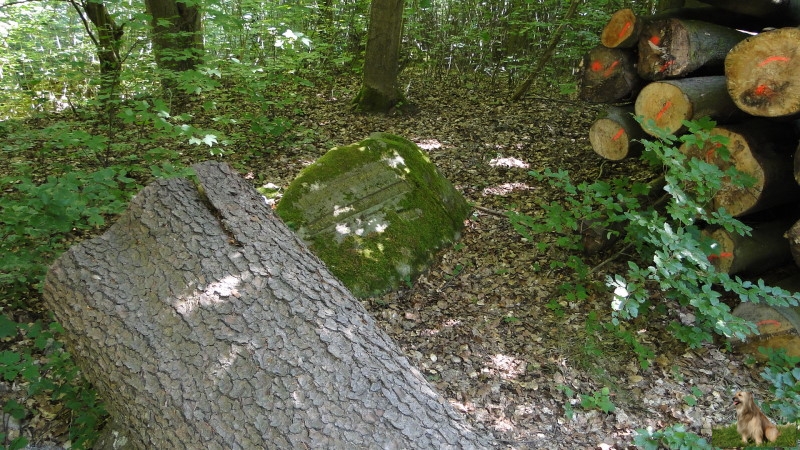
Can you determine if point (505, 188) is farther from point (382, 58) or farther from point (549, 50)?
point (382, 58)

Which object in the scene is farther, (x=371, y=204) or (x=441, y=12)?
(x=441, y=12)

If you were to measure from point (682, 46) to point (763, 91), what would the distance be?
2.42 ft

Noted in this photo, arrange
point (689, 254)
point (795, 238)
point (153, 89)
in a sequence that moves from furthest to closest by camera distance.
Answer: point (153, 89), point (795, 238), point (689, 254)

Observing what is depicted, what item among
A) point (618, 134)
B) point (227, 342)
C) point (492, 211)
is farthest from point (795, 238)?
point (227, 342)

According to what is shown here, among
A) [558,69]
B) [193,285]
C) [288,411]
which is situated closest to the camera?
[288,411]

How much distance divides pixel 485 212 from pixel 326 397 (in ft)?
11.3

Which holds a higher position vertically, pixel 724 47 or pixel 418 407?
pixel 724 47

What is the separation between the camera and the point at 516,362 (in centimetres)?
345

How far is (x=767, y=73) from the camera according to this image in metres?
3.22

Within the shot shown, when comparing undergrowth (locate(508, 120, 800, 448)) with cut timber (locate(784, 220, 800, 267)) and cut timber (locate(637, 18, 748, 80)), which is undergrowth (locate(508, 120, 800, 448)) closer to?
cut timber (locate(784, 220, 800, 267))

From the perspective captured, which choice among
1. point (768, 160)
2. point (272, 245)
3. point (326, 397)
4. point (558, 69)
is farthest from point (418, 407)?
point (558, 69)

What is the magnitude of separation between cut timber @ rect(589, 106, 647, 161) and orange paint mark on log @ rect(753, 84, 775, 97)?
38.7 inches

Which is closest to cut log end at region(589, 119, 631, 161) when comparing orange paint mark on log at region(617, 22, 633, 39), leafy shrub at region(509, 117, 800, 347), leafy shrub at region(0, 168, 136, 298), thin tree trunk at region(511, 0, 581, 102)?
leafy shrub at region(509, 117, 800, 347)

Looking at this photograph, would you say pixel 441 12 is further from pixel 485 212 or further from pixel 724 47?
pixel 724 47
